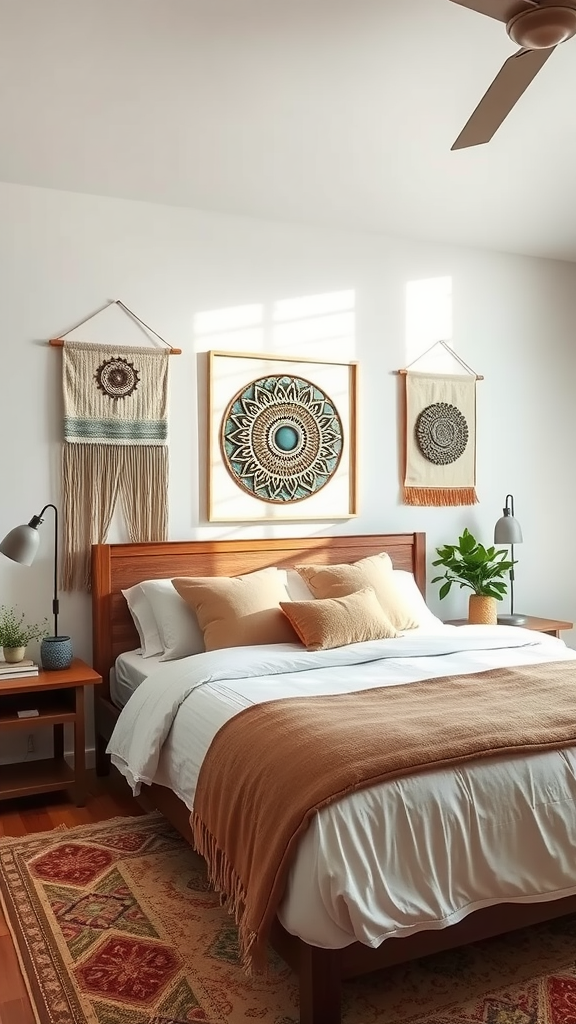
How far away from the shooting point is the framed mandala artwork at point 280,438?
421 cm

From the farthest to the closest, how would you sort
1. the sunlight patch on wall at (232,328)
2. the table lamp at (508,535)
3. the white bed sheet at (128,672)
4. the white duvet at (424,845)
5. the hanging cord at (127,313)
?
the table lamp at (508,535) → the sunlight patch on wall at (232,328) → the hanging cord at (127,313) → the white bed sheet at (128,672) → the white duvet at (424,845)

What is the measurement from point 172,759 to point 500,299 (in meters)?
3.41

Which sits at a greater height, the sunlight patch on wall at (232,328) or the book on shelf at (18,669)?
the sunlight patch on wall at (232,328)

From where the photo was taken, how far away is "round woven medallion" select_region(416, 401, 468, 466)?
4777mm

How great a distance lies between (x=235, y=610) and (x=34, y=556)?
37.0 inches

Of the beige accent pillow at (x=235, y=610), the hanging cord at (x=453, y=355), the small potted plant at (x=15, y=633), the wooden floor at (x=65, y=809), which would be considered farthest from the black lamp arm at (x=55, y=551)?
the hanging cord at (x=453, y=355)

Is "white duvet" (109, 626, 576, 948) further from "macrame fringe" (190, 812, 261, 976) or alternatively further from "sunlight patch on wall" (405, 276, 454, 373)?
"sunlight patch on wall" (405, 276, 454, 373)

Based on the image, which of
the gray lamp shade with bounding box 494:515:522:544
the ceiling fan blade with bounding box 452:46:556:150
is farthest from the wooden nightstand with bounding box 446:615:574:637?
the ceiling fan blade with bounding box 452:46:556:150

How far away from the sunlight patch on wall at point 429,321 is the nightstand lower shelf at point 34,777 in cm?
277

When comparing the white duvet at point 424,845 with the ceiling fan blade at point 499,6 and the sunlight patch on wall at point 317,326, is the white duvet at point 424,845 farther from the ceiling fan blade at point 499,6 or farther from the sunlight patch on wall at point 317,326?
the sunlight patch on wall at point 317,326

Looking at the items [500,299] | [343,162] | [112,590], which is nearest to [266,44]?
[343,162]

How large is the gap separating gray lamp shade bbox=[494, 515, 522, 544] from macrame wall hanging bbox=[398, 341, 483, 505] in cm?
31

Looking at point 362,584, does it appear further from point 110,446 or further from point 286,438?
point 110,446

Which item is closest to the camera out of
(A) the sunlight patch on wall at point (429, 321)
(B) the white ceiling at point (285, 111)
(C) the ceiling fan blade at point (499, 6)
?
(C) the ceiling fan blade at point (499, 6)
